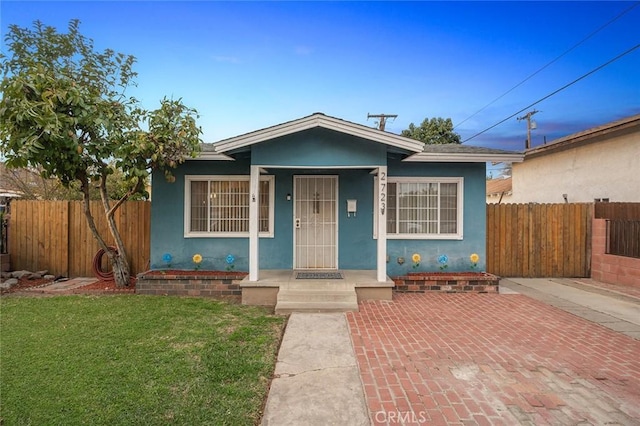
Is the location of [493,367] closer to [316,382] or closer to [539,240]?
[316,382]

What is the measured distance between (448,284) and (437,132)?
20.0 m

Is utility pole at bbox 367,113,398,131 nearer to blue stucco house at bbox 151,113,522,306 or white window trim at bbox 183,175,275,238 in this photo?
blue stucco house at bbox 151,113,522,306

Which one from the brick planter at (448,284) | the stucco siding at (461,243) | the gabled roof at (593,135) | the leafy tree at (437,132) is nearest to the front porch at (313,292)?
the brick planter at (448,284)

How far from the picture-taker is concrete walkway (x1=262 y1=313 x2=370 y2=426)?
8.81ft

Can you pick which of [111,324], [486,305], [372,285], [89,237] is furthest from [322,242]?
[89,237]

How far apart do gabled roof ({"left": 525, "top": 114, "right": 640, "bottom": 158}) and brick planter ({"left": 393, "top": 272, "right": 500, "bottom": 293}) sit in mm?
6776

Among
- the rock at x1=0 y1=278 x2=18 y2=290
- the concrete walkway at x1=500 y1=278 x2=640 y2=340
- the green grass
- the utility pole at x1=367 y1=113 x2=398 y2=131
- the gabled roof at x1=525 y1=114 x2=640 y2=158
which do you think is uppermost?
the utility pole at x1=367 y1=113 x2=398 y2=131

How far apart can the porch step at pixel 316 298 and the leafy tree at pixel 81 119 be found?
348cm

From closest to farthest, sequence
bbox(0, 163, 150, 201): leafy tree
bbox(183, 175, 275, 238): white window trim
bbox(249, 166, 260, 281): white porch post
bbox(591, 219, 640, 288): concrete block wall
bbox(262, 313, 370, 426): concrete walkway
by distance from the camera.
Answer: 1. bbox(262, 313, 370, 426): concrete walkway
2. bbox(249, 166, 260, 281): white porch post
3. bbox(591, 219, 640, 288): concrete block wall
4. bbox(183, 175, 275, 238): white window trim
5. bbox(0, 163, 150, 201): leafy tree

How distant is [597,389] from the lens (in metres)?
3.16

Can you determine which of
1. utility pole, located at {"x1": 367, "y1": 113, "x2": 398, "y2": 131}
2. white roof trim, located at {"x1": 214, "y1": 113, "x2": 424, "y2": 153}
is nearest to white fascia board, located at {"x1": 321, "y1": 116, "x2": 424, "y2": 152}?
white roof trim, located at {"x1": 214, "y1": 113, "x2": 424, "y2": 153}

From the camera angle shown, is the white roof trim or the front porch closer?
the front porch

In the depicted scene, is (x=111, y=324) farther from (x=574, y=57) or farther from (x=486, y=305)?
(x=574, y=57)

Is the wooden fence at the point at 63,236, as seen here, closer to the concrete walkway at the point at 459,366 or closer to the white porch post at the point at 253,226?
the white porch post at the point at 253,226
